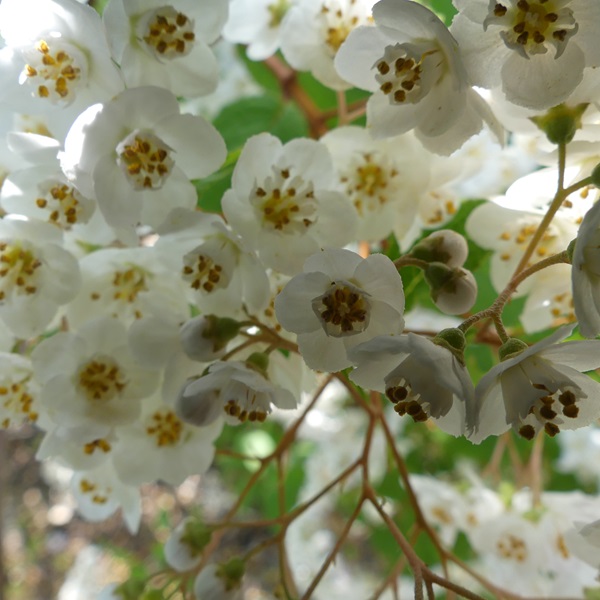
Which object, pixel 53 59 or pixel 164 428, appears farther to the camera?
pixel 164 428

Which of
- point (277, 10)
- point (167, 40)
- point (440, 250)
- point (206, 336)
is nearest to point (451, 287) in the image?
point (440, 250)

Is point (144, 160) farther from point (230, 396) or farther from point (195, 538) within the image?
point (195, 538)

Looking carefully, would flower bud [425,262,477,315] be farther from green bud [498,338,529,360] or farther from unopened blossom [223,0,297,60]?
unopened blossom [223,0,297,60]

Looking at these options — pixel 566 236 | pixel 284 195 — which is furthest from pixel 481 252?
pixel 284 195


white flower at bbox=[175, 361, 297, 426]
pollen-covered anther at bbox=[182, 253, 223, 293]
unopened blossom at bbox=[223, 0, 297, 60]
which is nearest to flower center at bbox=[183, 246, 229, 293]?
pollen-covered anther at bbox=[182, 253, 223, 293]

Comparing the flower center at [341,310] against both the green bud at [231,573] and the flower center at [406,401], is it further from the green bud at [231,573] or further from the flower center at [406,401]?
the green bud at [231,573]
